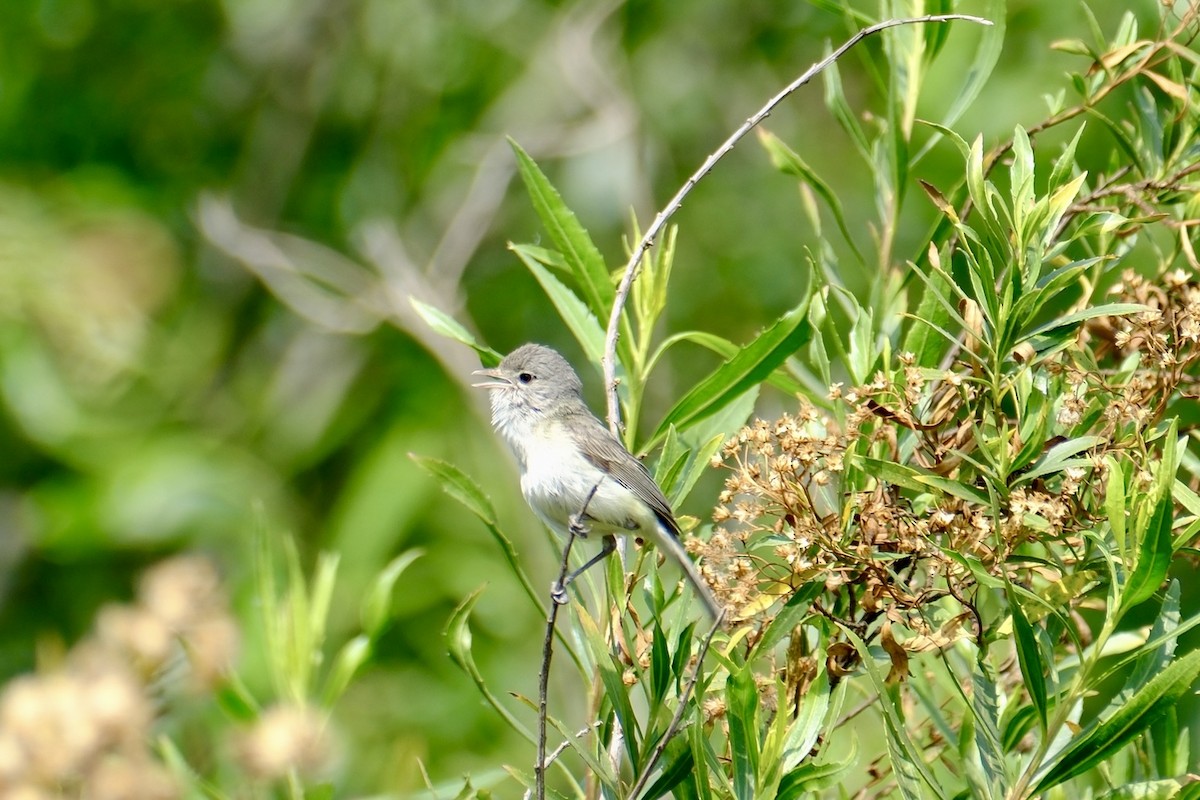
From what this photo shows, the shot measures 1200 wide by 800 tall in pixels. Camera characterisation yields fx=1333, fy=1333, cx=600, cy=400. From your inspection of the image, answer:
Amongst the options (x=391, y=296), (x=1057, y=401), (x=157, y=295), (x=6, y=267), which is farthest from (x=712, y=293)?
(x=1057, y=401)

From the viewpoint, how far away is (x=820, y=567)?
1972mm

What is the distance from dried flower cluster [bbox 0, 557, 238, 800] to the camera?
165 centimetres

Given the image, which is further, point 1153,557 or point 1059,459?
point 1059,459

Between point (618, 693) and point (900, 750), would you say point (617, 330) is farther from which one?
point (900, 750)

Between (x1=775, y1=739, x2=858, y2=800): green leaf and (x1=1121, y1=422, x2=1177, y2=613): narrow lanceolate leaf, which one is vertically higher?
(x1=1121, y1=422, x2=1177, y2=613): narrow lanceolate leaf

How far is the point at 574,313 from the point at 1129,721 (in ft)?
4.27

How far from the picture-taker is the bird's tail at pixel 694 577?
2.22 metres

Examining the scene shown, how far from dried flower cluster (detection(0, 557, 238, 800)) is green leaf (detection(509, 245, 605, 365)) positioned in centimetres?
88

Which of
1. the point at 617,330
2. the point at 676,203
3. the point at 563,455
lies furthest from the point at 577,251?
the point at 563,455

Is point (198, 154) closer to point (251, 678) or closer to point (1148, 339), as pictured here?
point (251, 678)

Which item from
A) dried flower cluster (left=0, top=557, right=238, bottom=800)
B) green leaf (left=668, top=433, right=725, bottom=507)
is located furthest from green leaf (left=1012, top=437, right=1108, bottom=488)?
dried flower cluster (left=0, top=557, right=238, bottom=800)

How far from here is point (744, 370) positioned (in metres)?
2.31

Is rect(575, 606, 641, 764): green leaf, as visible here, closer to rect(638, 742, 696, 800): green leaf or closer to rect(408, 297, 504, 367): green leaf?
rect(638, 742, 696, 800): green leaf

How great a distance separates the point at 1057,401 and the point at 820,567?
1.67 ft
